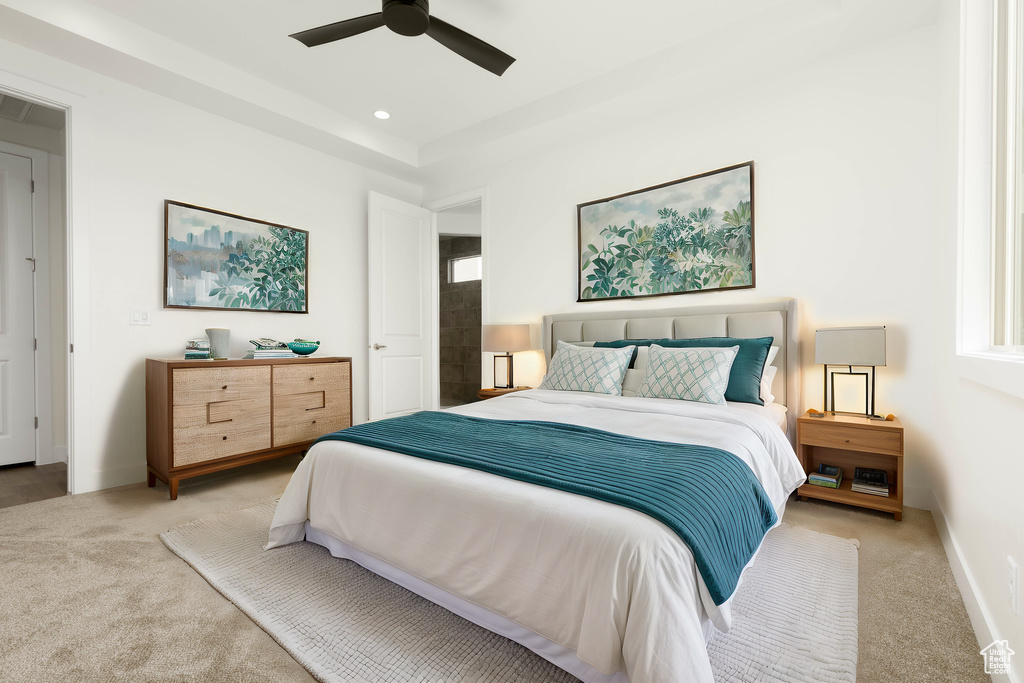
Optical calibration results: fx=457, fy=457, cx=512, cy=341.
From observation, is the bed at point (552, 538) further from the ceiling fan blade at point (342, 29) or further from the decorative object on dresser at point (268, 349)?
the ceiling fan blade at point (342, 29)

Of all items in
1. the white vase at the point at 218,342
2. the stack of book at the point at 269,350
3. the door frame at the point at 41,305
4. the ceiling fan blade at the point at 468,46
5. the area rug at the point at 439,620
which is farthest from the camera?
the door frame at the point at 41,305

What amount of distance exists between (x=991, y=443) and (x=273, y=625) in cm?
233

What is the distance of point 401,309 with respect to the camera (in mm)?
4699

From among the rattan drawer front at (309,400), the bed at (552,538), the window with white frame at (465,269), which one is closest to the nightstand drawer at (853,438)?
the bed at (552,538)

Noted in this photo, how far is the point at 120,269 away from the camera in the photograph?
2998 mm

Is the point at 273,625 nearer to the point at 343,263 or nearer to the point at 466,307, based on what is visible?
the point at 343,263

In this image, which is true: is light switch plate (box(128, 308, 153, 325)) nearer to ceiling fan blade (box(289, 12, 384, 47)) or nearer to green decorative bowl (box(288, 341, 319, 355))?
green decorative bowl (box(288, 341, 319, 355))

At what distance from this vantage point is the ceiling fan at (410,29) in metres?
2.19

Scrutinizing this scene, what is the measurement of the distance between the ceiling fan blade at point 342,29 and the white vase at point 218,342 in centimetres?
199

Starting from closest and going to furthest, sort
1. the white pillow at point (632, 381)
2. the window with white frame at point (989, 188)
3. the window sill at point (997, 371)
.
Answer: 1. the window sill at point (997, 371)
2. the window with white frame at point (989, 188)
3. the white pillow at point (632, 381)

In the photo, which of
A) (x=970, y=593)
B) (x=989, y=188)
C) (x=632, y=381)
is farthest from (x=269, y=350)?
(x=989, y=188)

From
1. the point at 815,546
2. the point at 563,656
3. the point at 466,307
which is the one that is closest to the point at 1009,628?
the point at 815,546

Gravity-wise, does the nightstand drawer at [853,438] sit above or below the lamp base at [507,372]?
below

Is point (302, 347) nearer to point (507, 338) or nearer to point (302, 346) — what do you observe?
point (302, 346)
